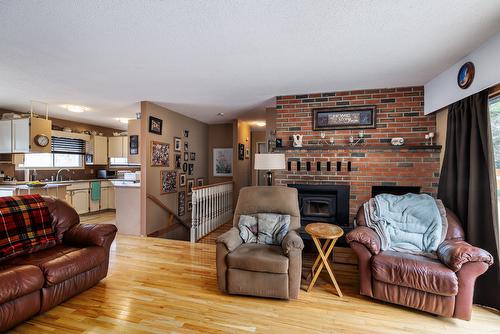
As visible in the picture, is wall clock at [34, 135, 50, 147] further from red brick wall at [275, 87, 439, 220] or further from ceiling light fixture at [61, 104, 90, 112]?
red brick wall at [275, 87, 439, 220]

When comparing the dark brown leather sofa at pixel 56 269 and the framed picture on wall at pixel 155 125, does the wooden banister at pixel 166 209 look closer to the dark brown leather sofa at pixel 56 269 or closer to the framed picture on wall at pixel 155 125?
the framed picture on wall at pixel 155 125

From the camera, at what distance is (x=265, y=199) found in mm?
2939

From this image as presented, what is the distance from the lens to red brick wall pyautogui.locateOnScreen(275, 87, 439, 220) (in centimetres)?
345

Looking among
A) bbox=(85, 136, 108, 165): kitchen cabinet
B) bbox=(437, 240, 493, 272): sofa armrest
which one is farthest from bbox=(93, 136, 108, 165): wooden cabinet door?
bbox=(437, 240, 493, 272): sofa armrest

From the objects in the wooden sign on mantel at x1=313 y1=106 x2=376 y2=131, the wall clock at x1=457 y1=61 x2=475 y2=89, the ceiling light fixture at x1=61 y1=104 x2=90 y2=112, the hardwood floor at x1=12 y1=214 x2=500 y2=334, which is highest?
the ceiling light fixture at x1=61 y1=104 x2=90 y2=112

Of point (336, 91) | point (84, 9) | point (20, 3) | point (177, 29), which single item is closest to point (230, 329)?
point (177, 29)

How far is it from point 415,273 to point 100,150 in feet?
24.5

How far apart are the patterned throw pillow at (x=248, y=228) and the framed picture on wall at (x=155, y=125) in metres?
2.68

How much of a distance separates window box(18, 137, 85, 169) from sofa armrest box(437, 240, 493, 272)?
7.46m

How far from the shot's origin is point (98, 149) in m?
6.66

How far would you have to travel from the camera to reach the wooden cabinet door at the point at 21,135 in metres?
4.50

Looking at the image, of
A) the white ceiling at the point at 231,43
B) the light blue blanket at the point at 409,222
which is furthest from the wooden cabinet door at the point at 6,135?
the light blue blanket at the point at 409,222

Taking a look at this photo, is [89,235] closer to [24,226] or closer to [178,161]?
[24,226]

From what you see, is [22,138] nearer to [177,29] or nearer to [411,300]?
[177,29]
